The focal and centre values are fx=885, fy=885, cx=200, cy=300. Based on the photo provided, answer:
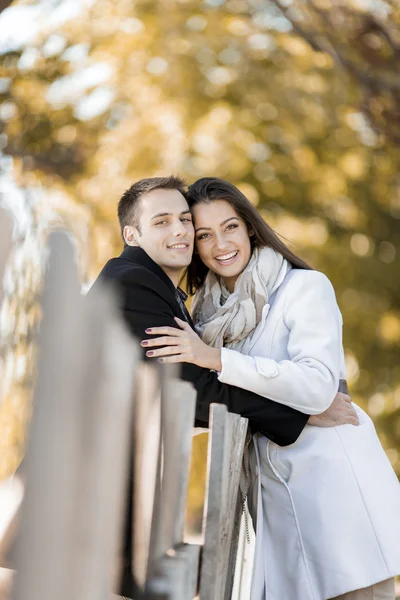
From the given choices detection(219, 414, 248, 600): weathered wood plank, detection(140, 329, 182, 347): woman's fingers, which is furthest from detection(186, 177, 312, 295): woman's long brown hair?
detection(219, 414, 248, 600): weathered wood plank

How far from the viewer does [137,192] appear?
2887 mm

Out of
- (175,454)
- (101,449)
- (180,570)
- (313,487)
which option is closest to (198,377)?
(313,487)

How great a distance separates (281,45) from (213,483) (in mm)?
6931

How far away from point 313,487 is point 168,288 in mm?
689

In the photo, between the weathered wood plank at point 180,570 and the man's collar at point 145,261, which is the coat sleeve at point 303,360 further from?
the weathered wood plank at point 180,570

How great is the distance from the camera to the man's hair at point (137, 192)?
2850 mm

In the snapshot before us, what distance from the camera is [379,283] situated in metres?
8.09

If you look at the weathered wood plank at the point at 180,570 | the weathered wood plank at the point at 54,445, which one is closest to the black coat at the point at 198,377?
the weathered wood plank at the point at 180,570

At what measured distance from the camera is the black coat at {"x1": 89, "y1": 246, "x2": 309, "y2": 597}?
2.37m

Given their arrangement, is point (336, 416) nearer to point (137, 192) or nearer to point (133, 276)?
point (133, 276)

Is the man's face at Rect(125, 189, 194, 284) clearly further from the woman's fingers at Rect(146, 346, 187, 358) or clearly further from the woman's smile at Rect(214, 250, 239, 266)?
the woman's fingers at Rect(146, 346, 187, 358)

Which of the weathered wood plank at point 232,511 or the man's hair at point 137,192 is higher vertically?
the man's hair at point 137,192

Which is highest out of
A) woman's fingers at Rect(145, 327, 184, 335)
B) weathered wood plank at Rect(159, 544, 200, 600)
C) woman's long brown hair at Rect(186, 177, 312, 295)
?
woman's long brown hair at Rect(186, 177, 312, 295)

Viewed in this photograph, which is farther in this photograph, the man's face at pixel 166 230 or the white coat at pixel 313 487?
the man's face at pixel 166 230
